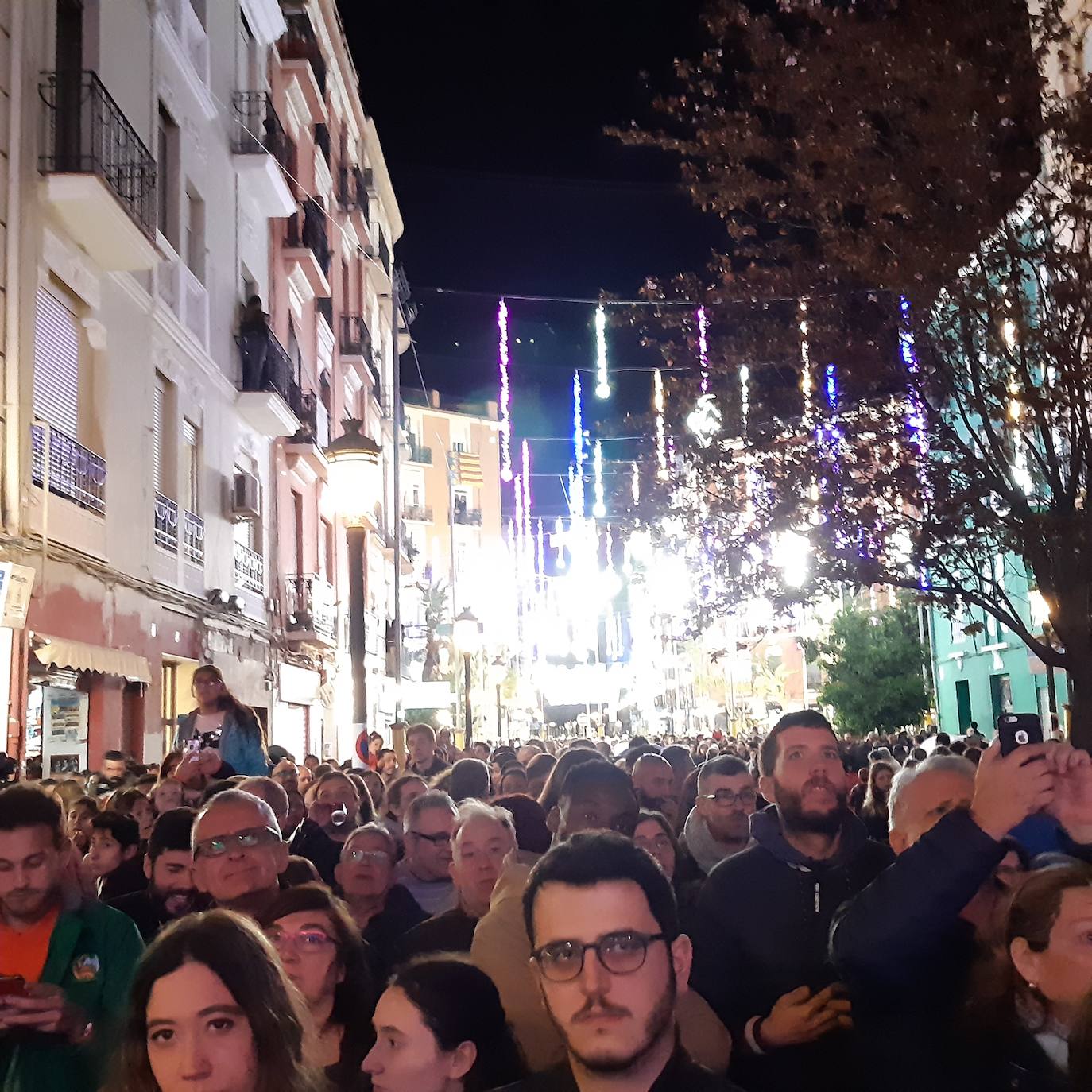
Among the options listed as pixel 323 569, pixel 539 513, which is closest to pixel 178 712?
pixel 323 569

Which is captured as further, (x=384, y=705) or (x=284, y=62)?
(x=384, y=705)

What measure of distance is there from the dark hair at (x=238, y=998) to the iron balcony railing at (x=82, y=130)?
1247 centimetres

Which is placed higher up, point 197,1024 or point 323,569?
point 323,569

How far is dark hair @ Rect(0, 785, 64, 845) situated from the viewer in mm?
4637

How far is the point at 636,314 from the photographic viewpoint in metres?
16.7

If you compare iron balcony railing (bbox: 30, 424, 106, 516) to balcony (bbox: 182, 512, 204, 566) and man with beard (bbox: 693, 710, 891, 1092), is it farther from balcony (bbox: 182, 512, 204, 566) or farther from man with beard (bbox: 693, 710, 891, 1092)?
man with beard (bbox: 693, 710, 891, 1092)

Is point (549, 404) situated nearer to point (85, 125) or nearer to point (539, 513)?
point (539, 513)

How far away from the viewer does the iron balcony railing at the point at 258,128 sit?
2359cm

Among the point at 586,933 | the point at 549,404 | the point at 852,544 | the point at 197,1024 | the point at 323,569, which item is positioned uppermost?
the point at 549,404

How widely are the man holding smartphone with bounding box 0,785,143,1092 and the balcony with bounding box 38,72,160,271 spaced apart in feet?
Answer: 35.8

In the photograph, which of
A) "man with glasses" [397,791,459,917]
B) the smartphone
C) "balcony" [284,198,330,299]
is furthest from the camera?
"balcony" [284,198,330,299]

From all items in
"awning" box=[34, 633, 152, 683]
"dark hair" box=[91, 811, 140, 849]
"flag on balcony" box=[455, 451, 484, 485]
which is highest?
"flag on balcony" box=[455, 451, 484, 485]

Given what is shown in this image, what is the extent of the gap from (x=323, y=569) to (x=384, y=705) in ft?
34.1

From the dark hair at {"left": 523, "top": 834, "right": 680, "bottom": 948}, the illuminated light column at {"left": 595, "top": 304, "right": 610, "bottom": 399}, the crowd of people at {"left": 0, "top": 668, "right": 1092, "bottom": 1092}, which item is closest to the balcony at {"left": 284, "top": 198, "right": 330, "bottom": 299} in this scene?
the illuminated light column at {"left": 595, "top": 304, "right": 610, "bottom": 399}
